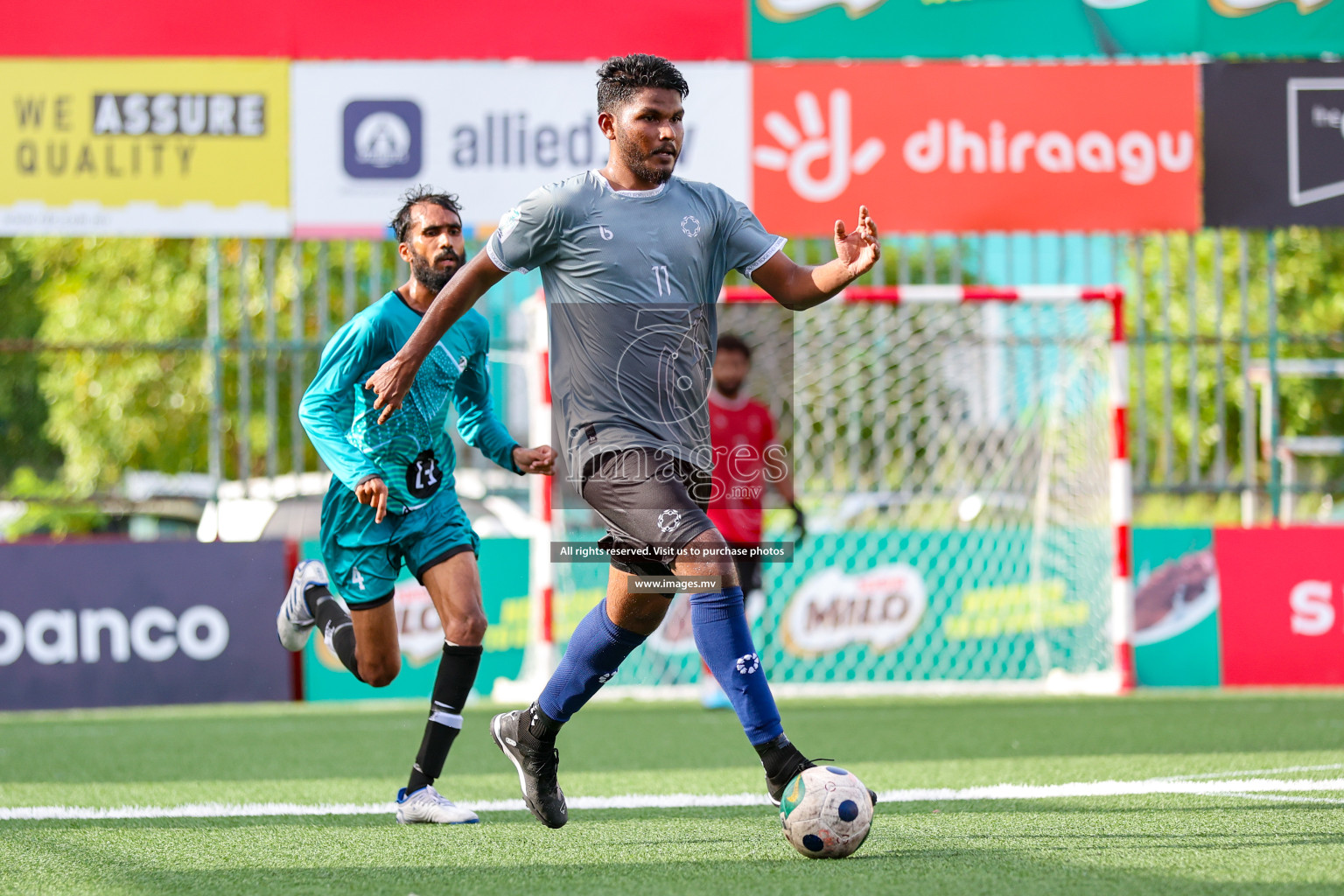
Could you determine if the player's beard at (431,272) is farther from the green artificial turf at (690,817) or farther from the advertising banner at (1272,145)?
the advertising banner at (1272,145)

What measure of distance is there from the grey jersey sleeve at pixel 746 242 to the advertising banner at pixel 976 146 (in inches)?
222

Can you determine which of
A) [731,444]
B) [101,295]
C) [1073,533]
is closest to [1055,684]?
[1073,533]

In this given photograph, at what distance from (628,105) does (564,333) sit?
678 millimetres

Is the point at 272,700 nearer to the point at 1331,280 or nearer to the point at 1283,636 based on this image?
the point at 1283,636

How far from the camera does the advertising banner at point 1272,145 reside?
34.3 ft

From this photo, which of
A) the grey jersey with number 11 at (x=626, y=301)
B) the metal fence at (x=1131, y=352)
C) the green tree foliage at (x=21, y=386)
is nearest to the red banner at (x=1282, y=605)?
the metal fence at (x=1131, y=352)

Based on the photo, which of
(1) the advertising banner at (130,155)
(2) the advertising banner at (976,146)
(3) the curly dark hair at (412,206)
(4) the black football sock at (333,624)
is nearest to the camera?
(3) the curly dark hair at (412,206)

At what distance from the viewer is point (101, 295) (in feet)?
78.7

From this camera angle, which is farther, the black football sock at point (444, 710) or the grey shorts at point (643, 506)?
the black football sock at point (444, 710)

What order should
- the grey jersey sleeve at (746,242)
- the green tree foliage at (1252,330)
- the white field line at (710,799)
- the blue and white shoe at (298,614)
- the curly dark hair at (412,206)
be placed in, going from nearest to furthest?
the grey jersey sleeve at (746,242), the white field line at (710,799), the curly dark hair at (412,206), the blue and white shoe at (298,614), the green tree foliage at (1252,330)

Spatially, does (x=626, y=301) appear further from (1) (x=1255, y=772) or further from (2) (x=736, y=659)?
(1) (x=1255, y=772)

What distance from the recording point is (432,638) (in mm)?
10398

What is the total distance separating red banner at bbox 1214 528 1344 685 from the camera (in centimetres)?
1038

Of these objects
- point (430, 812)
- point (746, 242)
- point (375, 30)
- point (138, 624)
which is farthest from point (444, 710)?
point (375, 30)
